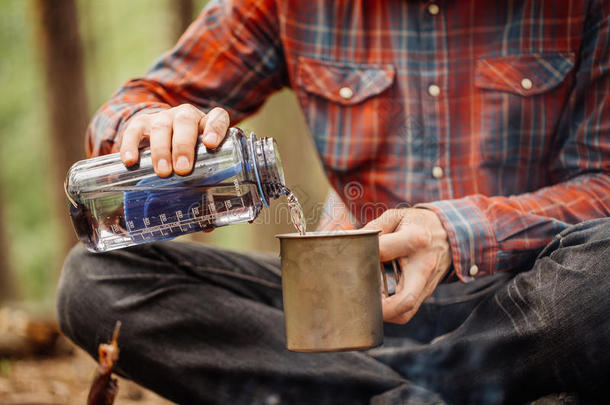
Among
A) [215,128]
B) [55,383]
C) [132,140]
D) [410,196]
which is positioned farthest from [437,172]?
[55,383]

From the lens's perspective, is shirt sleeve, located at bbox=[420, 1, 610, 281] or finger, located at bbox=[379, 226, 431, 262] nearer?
finger, located at bbox=[379, 226, 431, 262]

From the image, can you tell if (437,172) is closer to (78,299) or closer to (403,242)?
(403,242)

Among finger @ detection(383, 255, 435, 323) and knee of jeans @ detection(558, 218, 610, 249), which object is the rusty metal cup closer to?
finger @ detection(383, 255, 435, 323)

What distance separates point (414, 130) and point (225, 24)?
2.33 ft

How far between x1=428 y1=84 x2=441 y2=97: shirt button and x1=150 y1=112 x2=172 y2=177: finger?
938mm

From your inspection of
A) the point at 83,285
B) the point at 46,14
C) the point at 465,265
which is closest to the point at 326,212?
the point at 465,265

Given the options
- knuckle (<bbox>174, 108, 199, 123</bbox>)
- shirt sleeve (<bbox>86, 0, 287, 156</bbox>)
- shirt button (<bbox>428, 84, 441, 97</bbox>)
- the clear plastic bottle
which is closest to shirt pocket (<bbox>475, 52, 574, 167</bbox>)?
shirt button (<bbox>428, 84, 441, 97</bbox>)

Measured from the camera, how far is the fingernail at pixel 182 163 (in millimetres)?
1318

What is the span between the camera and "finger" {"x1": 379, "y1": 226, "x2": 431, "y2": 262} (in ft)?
4.65

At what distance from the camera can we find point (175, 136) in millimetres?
1338

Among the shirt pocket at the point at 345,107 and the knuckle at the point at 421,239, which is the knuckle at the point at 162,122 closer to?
the knuckle at the point at 421,239

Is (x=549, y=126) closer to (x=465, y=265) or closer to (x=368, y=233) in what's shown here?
(x=465, y=265)

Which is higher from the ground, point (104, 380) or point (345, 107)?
point (345, 107)

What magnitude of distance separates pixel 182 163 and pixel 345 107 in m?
0.86
